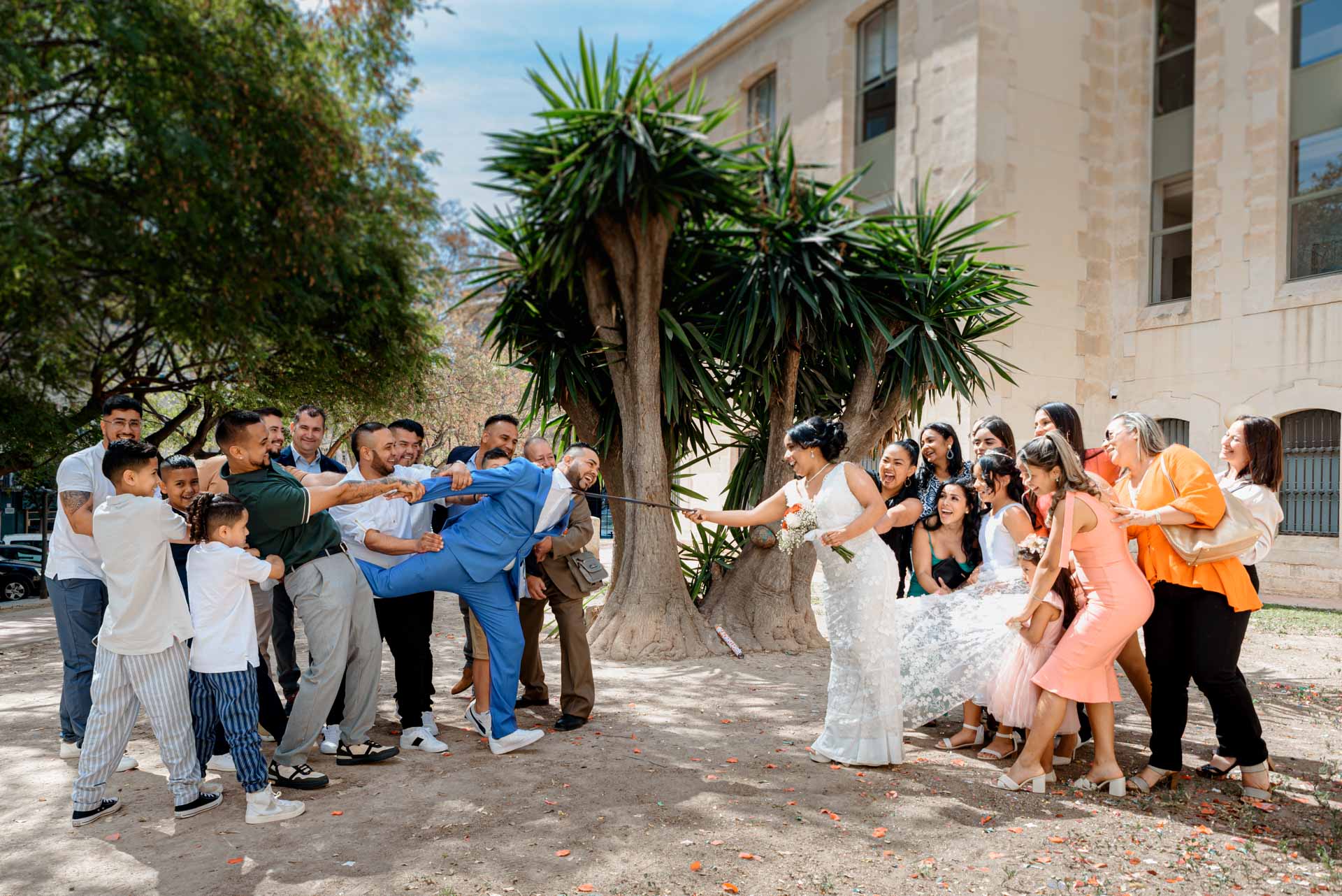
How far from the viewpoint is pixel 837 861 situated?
386cm

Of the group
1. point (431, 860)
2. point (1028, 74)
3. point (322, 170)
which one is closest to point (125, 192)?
→ point (322, 170)

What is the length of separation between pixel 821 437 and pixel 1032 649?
1613 mm

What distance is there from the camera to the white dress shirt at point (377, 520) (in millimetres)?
5367

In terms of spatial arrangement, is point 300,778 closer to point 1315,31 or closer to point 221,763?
point 221,763

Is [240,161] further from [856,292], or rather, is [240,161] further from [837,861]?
[837,861]

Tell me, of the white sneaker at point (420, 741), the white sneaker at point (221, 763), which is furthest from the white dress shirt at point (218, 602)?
the white sneaker at point (420, 741)

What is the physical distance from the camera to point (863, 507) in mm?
5109

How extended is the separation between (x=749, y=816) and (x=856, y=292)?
19.0 feet

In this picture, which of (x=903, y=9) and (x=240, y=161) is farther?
(x=903, y=9)

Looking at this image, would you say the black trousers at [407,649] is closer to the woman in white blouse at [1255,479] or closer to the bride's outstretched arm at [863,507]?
the bride's outstretched arm at [863,507]

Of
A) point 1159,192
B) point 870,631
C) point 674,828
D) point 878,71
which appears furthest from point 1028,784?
point 878,71

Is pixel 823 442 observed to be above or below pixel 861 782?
above

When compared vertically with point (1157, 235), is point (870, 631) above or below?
below

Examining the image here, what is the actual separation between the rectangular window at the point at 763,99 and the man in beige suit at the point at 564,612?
18629mm
